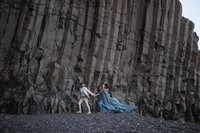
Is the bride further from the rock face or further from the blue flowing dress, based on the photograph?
the rock face

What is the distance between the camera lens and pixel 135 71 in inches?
1212

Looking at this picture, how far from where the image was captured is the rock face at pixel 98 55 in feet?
70.8

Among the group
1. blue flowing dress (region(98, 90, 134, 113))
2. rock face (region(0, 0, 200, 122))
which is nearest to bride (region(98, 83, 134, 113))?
blue flowing dress (region(98, 90, 134, 113))

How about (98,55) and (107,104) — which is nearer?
(107,104)

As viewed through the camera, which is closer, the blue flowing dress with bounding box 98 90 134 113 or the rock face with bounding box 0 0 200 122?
the rock face with bounding box 0 0 200 122

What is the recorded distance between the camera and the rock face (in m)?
21.6

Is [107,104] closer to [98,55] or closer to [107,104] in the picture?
[107,104]

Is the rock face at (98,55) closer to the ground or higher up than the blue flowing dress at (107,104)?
higher up

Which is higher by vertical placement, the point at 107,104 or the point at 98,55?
A: the point at 98,55

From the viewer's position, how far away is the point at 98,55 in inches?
1033

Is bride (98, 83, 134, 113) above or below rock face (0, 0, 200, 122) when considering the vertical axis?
below

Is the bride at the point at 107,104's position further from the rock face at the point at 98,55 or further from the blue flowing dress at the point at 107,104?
the rock face at the point at 98,55

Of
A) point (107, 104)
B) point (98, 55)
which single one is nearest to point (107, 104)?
point (107, 104)

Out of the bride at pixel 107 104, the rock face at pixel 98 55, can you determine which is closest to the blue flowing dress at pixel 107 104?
the bride at pixel 107 104
